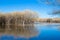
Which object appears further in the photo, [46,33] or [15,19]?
[15,19]

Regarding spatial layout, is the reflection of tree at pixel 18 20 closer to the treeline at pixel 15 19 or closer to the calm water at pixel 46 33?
the treeline at pixel 15 19

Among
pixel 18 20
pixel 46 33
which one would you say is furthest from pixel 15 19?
pixel 46 33

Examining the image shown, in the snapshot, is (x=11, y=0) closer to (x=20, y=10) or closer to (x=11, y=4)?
(x=11, y=4)

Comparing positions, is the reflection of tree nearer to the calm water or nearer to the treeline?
the treeline

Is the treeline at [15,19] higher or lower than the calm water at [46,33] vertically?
higher

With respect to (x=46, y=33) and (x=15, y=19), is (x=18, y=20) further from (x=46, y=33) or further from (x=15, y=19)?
(x=46, y=33)

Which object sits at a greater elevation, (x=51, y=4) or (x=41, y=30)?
(x=51, y=4)

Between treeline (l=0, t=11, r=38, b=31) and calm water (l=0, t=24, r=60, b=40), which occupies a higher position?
treeline (l=0, t=11, r=38, b=31)

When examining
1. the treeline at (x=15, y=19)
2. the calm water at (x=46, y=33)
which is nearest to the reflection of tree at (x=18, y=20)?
the treeline at (x=15, y=19)

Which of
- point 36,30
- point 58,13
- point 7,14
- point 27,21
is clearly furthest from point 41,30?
point 7,14

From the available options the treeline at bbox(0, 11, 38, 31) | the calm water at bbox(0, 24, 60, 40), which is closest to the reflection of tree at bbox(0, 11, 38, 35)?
the treeline at bbox(0, 11, 38, 31)

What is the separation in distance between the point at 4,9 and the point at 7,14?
0.36ft

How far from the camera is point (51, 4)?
79.3 inches

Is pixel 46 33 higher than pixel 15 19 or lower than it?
lower
